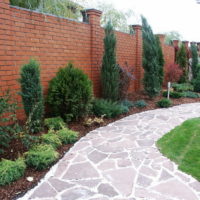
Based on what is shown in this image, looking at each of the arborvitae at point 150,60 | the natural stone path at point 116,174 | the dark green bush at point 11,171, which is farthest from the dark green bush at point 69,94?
the arborvitae at point 150,60

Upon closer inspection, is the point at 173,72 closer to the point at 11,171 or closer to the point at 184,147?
the point at 184,147

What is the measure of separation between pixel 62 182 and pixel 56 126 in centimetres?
181

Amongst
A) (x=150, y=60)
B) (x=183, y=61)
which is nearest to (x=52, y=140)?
(x=150, y=60)

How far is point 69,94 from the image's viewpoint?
469 cm

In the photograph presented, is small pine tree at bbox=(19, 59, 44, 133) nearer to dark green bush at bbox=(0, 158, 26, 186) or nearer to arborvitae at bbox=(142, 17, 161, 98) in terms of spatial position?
dark green bush at bbox=(0, 158, 26, 186)

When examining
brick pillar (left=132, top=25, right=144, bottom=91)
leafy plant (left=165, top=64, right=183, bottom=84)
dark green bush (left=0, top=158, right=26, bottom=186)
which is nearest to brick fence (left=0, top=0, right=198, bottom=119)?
dark green bush (left=0, top=158, right=26, bottom=186)

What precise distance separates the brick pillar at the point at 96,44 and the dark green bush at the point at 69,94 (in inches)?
72.8

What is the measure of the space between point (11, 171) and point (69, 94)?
7.47 feet

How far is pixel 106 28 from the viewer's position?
642 centimetres

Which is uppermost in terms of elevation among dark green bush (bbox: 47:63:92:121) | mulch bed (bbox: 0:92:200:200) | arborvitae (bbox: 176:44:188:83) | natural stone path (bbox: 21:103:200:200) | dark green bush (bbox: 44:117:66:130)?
arborvitae (bbox: 176:44:188:83)

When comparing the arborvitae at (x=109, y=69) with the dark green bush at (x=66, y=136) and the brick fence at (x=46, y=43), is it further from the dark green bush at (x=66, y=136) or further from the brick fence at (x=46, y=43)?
the dark green bush at (x=66, y=136)

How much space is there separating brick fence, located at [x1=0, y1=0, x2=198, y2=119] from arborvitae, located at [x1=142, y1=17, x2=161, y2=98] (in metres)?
1.80

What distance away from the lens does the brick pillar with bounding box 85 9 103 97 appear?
644 centimetres

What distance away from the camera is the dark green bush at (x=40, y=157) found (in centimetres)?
297
